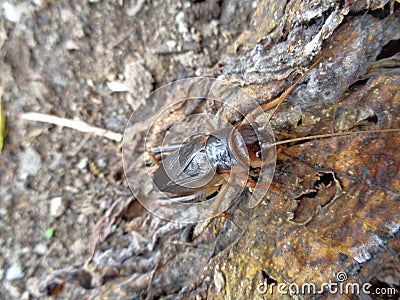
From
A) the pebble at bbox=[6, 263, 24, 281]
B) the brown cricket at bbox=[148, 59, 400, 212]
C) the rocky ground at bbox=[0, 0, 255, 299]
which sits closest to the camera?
the brown cricket at bbox=[148, 59, 400, 212]

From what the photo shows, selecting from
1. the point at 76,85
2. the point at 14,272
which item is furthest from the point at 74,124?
the point at 14,272

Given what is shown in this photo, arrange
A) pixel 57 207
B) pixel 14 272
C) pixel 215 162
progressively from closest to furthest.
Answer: pixel 215 162, pixel 14 272, pixel 57 207

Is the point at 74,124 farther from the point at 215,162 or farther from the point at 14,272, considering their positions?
the point at 215,162

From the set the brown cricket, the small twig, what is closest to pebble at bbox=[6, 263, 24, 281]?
the small twig

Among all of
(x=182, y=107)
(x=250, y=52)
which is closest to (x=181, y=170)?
(x=182, y=107)

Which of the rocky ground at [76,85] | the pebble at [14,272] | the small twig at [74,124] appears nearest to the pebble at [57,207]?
the rocky ground at [76,85]

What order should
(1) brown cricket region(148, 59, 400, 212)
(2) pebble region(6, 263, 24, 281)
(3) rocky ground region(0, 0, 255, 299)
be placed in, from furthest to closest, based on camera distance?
(3) rocky ground region(0, 0, 255, 299), (2) pebble region(6, 263, 24, 281), (1) brown cricket region(148, 59, 400, 212)

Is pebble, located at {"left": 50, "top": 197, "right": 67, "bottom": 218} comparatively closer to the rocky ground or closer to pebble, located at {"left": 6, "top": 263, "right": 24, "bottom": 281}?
the rocky ground
